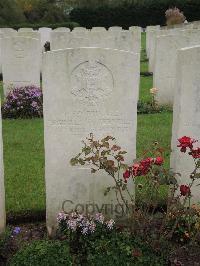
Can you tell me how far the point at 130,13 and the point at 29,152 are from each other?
28.1 meters

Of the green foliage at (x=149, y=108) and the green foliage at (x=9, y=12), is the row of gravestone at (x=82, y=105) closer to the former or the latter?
the green foliage at (x=149, y=108)

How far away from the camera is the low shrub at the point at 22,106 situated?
357 inches

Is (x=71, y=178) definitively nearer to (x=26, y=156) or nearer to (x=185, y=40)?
(x=26, y=156)

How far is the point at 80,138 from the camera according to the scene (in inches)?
175

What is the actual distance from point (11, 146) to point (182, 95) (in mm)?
3399

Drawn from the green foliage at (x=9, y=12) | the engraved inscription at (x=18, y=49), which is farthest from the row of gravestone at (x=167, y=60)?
the green foliage at (x=9, y=12)

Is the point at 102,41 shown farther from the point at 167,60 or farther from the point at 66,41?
the point at 167,60

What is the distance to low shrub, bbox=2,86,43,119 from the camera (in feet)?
29.7

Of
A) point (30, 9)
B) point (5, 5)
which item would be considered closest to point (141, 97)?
point (5, 5)

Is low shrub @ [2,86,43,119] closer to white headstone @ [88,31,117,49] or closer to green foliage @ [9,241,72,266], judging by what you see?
white headstone @ [88,31,117,49]

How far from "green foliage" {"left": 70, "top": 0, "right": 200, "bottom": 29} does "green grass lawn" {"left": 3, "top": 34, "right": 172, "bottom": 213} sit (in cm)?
2515

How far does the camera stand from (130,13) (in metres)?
33.3

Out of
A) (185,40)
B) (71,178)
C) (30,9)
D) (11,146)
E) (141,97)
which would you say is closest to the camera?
(71,178)

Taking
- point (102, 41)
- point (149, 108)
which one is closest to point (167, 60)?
point (149, 108)
